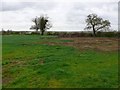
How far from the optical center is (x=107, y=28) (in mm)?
71625

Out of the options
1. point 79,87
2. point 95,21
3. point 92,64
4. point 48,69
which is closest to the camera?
point 79,87

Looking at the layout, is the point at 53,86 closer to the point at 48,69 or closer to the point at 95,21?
the point at 48,69

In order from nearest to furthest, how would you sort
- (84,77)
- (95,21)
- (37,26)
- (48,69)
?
(84,77), (48,69), (95,21), (37,26)

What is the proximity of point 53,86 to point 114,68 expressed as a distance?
470 centimetres

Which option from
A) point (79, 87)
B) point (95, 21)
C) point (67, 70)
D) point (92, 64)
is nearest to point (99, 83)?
point (79, 87)

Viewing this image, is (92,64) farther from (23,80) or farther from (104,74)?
(23,80)

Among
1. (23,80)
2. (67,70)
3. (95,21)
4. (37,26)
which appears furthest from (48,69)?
(37,26)

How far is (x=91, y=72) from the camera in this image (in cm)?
1348

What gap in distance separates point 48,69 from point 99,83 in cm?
400

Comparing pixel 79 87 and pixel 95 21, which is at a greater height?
pixel 95 21

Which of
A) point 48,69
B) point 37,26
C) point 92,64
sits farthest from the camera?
point 37,26

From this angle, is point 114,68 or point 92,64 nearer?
point 114,68

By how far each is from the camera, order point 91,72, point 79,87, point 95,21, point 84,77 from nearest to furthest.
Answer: point 79,87 → point 84,77 → point 91,72 → point 95,21

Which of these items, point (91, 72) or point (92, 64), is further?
point (92, 64)
